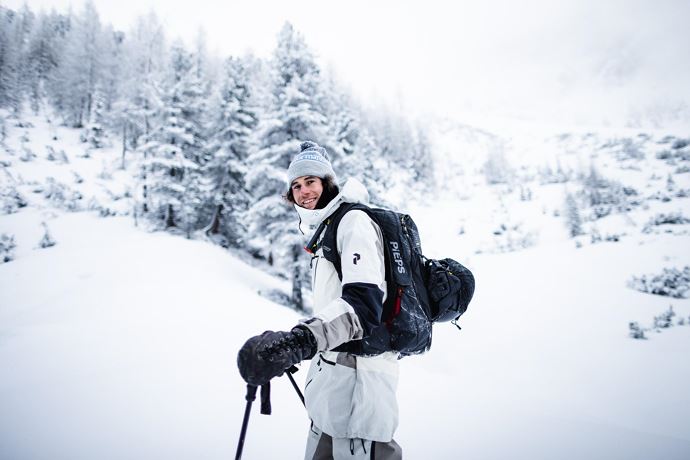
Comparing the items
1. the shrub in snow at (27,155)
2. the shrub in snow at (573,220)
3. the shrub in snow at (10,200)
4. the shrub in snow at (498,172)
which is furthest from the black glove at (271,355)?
the shrub in snow at (498,172)

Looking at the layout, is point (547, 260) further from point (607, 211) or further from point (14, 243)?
point (14, 243)

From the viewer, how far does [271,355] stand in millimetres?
1322

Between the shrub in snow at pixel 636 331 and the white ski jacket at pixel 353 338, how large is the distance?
6.99m

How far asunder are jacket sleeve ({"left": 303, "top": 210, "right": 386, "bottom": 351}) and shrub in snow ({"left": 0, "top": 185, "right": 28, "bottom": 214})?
20008mm

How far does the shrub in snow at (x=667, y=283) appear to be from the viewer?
278 inches

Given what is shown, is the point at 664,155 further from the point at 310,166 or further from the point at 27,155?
the point at 27,155

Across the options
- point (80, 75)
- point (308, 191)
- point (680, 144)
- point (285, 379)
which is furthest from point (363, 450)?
point (80, 75)

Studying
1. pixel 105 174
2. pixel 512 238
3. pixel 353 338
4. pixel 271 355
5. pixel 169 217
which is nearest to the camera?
pixel 271 355

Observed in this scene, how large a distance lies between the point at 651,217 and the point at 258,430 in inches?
640

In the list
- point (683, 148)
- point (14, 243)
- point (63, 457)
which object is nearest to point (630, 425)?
point (63, 457)

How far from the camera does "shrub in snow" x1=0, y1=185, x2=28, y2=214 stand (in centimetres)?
1394

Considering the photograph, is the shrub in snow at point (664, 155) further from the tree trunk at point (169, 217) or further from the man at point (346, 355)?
the tree trunk at point (169, 217)

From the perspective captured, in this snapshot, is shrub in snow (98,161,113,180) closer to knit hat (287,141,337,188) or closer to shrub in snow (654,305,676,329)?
knit hat (287,141,337,188)

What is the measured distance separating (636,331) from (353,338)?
7.58 metres
